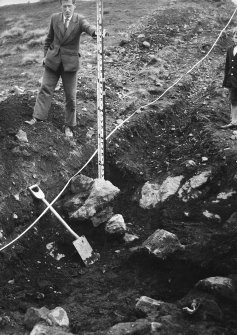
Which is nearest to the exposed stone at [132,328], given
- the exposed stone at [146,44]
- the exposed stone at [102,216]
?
the exposed stone at [102,216]

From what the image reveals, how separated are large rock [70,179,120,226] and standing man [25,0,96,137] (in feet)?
5.90

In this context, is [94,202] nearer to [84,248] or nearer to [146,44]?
[84,248]

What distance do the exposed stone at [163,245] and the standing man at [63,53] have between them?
9.74ft

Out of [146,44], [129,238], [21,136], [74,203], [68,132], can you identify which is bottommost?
[129,238]

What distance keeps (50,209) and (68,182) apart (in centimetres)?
68

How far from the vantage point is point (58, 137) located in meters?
7.28

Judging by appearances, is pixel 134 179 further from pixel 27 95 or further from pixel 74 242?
pixel 27 95

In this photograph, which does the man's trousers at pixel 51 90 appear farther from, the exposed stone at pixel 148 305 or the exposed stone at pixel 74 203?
the exposed stone at pixel 148 305

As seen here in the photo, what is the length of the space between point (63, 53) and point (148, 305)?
13.6 ft

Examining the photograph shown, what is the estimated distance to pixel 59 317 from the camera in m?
4.34

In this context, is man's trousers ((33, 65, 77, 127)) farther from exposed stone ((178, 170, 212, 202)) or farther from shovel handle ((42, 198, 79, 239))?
exposed stone ((178, 170, 212, 202))

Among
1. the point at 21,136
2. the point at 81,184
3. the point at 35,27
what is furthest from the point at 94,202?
the point at 35,27

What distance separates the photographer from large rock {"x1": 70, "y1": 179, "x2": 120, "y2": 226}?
19.7 feet

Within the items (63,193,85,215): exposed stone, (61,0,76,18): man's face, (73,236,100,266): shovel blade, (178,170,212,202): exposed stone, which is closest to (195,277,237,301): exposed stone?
(73,236,100,266): shovel blade
